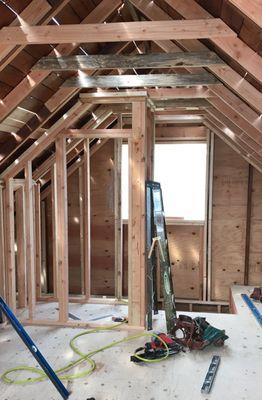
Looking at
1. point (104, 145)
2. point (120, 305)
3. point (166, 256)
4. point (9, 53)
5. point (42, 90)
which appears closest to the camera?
point (9, 53)

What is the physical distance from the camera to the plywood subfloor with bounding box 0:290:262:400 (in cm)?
266

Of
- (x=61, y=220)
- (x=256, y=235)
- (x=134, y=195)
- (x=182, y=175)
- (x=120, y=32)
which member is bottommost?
(x=256, y=235)

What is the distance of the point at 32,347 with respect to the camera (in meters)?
2.40

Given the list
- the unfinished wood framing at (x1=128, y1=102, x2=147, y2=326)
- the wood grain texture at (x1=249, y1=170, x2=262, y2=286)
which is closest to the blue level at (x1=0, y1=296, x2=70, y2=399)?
the unfinished wood framing at (x1=128, y1=102, x2=147, y2=326)

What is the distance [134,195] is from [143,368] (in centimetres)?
160

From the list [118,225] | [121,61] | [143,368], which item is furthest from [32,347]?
[118,225]

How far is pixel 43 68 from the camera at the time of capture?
2811 millimetres

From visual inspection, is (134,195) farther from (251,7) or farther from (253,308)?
(251,7)

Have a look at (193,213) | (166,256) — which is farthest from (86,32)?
(193,213)

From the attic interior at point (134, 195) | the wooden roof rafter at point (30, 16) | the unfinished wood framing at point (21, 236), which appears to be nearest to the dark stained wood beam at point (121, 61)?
the attic interior at point (134, 195)

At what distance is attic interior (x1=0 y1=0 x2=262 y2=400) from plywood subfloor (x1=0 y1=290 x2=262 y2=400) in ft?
0.05

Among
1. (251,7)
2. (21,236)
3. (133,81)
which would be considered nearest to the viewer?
(251,7)

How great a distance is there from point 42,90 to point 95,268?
3376 mm

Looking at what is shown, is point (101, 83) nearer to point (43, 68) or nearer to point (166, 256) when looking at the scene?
point (43, 68)
